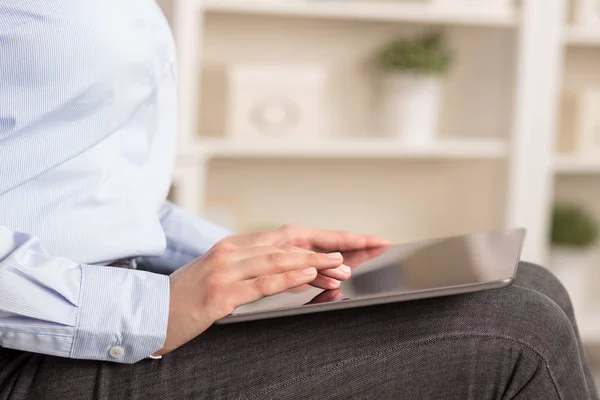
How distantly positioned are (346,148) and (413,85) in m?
0.27

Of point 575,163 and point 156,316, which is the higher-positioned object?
point 575,163

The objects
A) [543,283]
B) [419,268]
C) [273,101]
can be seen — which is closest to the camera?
[419,268]

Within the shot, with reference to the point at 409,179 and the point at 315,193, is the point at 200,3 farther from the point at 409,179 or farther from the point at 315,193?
the point at 409,179

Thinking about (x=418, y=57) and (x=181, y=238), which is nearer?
(x=181, y=238)

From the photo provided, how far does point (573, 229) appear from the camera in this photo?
8.09ft

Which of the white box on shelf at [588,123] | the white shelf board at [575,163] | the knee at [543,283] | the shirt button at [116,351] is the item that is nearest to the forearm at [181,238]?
the shirt button at [116,351]

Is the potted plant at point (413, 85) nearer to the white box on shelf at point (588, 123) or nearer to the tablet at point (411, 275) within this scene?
the white box on shelf at point (588, 123)

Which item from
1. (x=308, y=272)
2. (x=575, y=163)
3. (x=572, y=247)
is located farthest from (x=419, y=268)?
(x=572, y=247)

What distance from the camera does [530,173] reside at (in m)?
2.27

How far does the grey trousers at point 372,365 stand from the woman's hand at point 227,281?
0.04 m

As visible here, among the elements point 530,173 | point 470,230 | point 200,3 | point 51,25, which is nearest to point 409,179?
point 470,230

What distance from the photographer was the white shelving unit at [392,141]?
2154 mm

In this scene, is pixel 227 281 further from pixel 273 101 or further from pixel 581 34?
pixel 581 34

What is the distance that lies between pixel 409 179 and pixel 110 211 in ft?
5.57
